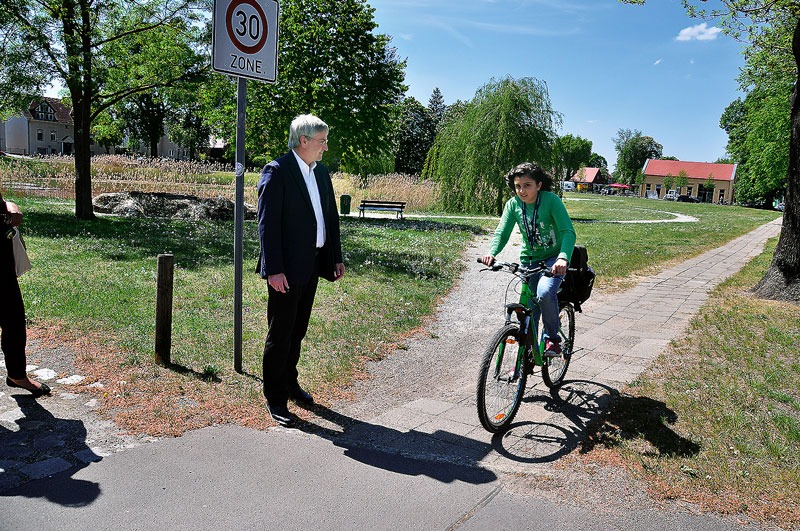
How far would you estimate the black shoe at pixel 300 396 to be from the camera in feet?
14.4

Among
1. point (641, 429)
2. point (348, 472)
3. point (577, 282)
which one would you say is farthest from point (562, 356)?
point (348, 472)

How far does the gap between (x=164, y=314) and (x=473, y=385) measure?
106 inches

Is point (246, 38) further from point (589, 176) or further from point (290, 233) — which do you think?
point (589, 176)

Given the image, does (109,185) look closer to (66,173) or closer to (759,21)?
(66,173)

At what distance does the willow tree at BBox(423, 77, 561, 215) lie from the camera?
1000 inches

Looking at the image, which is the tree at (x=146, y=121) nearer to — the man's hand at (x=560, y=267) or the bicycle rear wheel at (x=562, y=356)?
the bicycle rear wheel at (x=562, y=356)

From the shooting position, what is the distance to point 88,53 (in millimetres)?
14109

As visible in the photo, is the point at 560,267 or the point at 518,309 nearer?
the point at 560,267

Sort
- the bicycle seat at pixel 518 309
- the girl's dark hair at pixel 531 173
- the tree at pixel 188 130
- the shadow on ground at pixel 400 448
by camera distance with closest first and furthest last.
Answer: the shadow on ground at pixel 400 448, the bicycle seat at pixel 518 309, the girl's dark hair at pixel 531 173, the tree at pixel 188 130

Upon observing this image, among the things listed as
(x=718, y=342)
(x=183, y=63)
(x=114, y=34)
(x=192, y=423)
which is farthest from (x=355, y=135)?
(x=192, y=423)

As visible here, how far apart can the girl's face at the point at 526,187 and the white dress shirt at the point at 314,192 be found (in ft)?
4.78

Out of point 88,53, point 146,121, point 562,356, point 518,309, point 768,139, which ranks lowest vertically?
point 562,356

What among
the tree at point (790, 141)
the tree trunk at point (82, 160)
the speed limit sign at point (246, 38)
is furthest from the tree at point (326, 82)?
the speed limit sign at point (246, 38)

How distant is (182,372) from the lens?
4.75 meters
